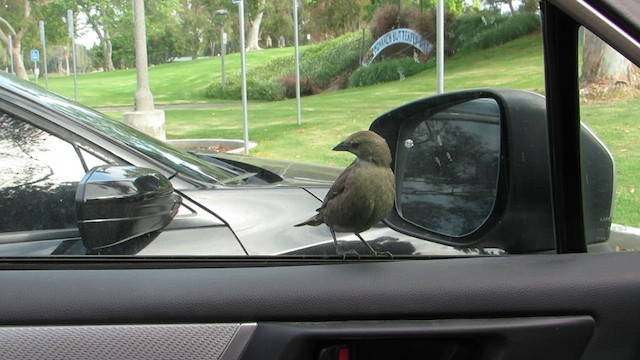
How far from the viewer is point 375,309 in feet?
5.57

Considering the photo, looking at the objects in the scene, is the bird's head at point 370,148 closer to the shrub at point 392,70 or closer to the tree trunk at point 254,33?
the shrub at point 392,70

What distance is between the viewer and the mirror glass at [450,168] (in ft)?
6.40

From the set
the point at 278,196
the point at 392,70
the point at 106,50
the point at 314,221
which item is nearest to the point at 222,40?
the point at 106,50

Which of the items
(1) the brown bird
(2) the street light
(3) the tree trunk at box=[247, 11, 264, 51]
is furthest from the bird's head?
(3) the tree trunk at box=[247, 11, 264, 51]

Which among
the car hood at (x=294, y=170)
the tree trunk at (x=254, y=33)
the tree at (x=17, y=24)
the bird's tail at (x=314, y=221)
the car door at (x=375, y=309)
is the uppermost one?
the tree trunk at (x=254, y=33)

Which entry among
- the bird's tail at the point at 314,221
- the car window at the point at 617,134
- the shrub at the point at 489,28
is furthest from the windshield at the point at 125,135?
the car window at the point at 617,134

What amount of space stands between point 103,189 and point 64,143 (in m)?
0.34

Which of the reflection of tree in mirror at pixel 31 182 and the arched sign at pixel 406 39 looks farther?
the arched sign at pixel 406 39

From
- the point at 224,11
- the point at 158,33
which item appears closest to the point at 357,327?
the point at 158,33

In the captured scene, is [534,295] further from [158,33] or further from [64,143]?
[158,33]

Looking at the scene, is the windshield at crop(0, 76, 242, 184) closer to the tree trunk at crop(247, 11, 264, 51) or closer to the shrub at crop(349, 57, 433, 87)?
the shrub at crop(349, 57, 433, 87)

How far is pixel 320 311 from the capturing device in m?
1.70

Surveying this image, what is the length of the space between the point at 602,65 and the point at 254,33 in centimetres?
492

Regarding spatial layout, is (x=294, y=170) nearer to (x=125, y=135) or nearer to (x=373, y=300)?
(x=125, y=135)
